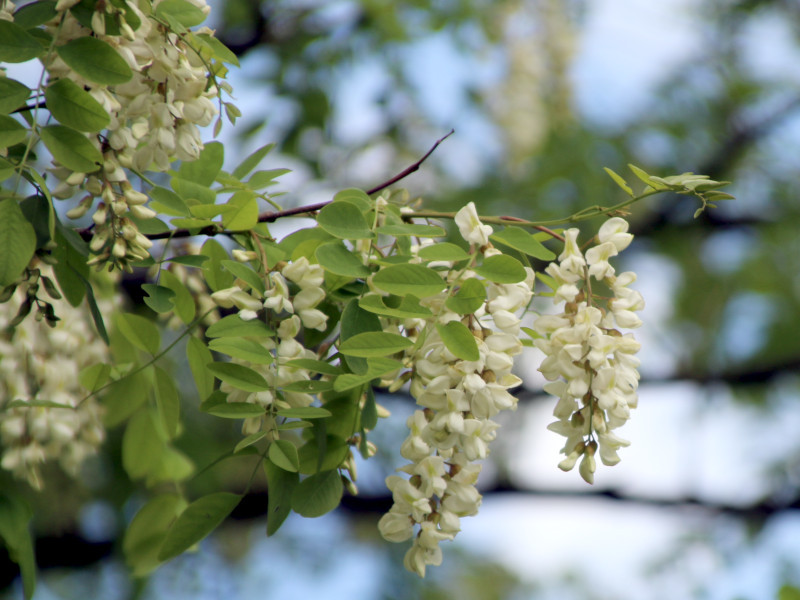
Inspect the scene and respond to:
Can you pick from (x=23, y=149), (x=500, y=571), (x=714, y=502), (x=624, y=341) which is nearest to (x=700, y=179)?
(x=624, y=341)

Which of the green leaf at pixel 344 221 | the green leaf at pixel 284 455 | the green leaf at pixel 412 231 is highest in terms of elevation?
the green leaf at pixel 344 221

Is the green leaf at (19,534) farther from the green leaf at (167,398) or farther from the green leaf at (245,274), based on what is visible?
the green leaf at (245,274)

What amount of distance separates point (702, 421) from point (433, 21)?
2.18 metres

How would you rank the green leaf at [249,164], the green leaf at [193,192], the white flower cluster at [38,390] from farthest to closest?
the white flower cluster at [38,390], the green leaf at [249,164], the green leaf at [193,192]

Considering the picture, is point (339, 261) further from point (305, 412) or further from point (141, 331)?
point (141, 331)

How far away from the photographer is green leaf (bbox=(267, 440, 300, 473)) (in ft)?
2.17

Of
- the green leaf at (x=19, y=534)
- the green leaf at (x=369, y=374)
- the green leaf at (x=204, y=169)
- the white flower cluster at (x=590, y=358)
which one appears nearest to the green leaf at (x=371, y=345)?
the green leaf at (x=369, y=374)

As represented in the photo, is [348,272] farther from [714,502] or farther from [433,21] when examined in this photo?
[714,502]

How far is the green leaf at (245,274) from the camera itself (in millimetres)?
660

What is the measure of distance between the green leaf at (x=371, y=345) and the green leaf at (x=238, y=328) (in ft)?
0.28

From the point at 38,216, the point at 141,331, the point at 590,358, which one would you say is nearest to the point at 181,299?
the point at 141,331

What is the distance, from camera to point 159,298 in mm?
714

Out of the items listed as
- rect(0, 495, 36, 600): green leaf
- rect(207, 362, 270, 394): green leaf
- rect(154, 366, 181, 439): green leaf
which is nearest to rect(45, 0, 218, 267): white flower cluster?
rect(207, 362, 270, 394): green leaf

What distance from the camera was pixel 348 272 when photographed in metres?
0.67
